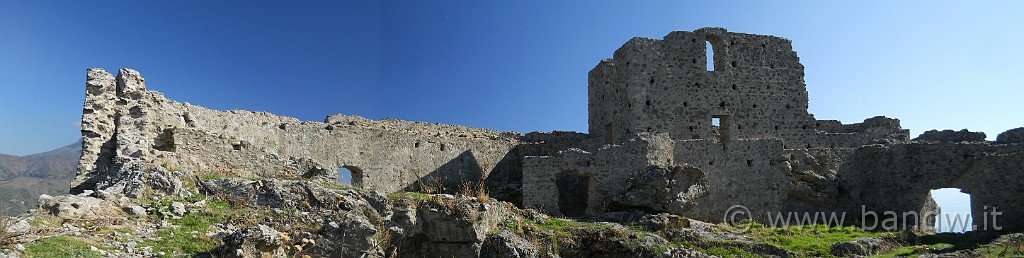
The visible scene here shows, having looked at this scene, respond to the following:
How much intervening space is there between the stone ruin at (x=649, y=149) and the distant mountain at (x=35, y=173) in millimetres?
47615

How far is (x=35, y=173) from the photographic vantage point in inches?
3679

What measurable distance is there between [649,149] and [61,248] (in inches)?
619

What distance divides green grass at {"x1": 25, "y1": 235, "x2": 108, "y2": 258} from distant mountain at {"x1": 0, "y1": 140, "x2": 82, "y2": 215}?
5764cm

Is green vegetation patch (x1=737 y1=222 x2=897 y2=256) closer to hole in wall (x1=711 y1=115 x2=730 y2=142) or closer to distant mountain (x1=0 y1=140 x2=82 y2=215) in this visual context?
hole in wall (x1=711 y1=115 x2=730 y2=142)

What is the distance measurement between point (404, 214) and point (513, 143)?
14005 mm

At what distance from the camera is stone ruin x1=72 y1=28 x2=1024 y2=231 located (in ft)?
49.4

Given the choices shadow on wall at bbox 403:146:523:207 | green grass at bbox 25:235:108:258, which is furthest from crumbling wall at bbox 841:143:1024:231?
green grass at bbox 25:235:108:258

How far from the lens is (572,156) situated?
20.5m

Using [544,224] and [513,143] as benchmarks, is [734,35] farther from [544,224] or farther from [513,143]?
[544,224]

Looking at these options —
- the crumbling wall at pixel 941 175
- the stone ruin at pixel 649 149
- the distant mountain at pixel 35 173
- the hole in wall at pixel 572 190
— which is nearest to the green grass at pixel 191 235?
the stone ruin at pixel 649 149

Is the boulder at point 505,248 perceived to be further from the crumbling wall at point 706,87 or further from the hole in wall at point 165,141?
the crumbling wall at point 706,87

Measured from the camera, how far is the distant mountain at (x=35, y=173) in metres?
66.5

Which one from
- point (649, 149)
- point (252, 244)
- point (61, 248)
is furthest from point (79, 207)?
point (649, 149)

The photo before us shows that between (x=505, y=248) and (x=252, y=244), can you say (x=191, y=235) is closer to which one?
(x=252, y=244)
